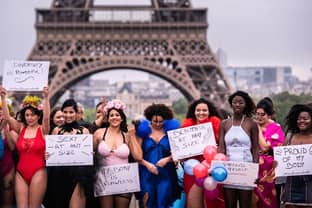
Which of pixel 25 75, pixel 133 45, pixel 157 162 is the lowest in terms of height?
pixel 157 162

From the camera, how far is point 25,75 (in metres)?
8.70

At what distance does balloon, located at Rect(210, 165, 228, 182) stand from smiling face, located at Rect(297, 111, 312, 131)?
1035mm

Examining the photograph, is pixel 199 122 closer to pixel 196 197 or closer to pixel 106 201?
pixel 196 197

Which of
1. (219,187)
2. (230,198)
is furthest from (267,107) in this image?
(230,198)

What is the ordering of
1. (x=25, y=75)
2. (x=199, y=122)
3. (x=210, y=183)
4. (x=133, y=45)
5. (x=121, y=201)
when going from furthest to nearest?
(x=133, y=45), (x=25, y=75), (x=199, y=122), (x=121, y=201), (x=210, y=183)

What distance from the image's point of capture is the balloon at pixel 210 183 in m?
7.39

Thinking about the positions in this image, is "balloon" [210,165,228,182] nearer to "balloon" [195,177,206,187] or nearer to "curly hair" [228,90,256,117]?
"balloon" [195,177,206,187]

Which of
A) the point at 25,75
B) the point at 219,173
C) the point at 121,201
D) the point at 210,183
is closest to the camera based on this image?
the point at 219,173

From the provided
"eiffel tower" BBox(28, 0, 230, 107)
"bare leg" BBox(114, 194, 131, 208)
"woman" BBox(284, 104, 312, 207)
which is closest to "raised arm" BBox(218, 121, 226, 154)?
"woman" BBox(284, 104, 312, 207)

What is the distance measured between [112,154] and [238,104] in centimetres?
160

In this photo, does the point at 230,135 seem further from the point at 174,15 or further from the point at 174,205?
the point at 174,15

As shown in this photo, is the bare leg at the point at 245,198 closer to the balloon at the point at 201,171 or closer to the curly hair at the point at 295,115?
the balloon at the point at 201,171

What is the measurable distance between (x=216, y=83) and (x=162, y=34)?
3709mm

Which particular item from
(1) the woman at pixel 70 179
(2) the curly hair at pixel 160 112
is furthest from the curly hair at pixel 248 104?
(1) the woman at pixel 70 179
